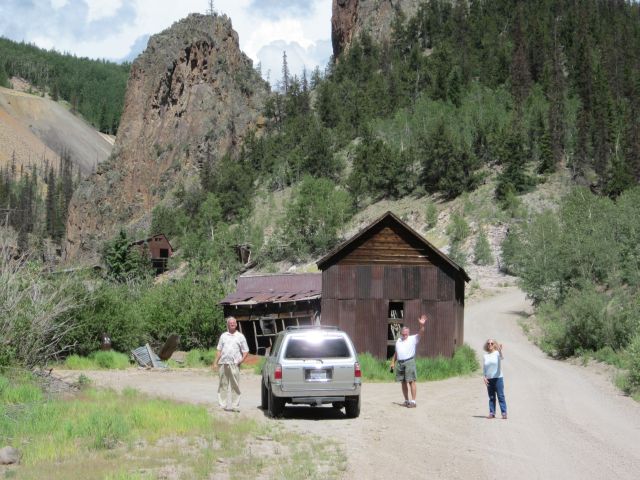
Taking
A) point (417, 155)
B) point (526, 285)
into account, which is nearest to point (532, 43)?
point (417, 155)

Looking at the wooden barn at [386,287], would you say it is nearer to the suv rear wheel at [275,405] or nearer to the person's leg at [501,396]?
the person's leg at [501,396]

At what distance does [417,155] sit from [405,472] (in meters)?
76.3

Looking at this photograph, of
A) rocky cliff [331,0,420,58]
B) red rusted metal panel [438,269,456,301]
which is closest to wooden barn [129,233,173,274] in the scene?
red rusted metal panel [438,269,456,301]

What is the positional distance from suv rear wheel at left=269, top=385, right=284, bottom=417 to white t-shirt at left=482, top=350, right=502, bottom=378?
4329mm

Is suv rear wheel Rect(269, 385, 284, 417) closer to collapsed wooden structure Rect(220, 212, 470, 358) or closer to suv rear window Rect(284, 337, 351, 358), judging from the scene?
suv rear window Rect(284, 337, 351, 358)

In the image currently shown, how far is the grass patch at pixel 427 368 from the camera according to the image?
26.1m

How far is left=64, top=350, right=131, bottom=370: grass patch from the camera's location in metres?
32.7

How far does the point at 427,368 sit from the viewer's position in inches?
1054

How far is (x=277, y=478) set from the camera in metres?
9.06

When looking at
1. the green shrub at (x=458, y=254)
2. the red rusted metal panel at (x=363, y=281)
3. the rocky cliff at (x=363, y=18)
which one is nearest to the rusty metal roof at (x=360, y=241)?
the red rusted metal panel at (x=363, y=281)

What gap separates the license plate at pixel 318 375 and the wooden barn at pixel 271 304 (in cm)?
2064

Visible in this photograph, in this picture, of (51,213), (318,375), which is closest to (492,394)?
(318,375)

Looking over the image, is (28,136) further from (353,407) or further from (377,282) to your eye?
(353,407)

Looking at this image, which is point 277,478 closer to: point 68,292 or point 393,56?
point 68,292
